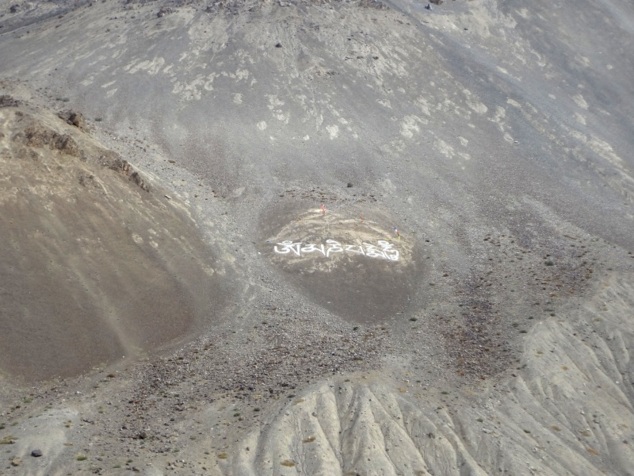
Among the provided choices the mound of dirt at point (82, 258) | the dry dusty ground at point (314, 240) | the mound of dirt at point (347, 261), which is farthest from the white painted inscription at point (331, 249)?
the mound of dirt at point (82, 258)

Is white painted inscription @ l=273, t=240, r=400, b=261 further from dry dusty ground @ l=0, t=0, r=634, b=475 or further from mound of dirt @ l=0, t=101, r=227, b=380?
mound of dirt @ l=0, t=101, r=227, b=380

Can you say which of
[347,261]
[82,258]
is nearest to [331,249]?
[347,261]

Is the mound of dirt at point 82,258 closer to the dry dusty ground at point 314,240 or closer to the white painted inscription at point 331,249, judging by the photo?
the dry dusty ground at point 314,240

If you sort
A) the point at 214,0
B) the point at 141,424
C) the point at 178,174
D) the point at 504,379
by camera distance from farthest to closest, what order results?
1. the point at 214,0
2. the point at 178,174
3. the point at 504,379
4. the point at 141,424

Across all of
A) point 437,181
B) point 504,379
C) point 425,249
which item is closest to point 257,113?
point 437,181

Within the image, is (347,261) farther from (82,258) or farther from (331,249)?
(82,258)

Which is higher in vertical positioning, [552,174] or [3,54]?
[552,174]

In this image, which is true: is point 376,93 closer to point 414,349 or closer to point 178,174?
point 178,174
